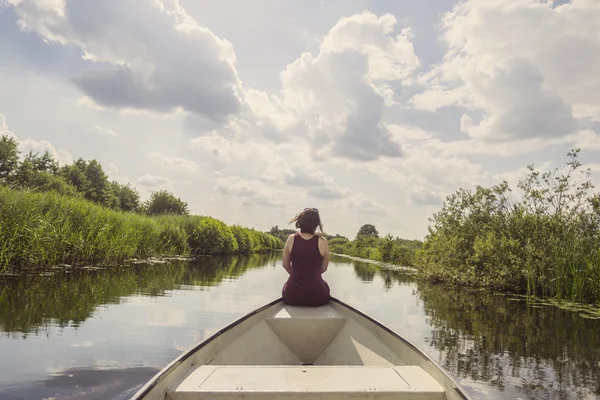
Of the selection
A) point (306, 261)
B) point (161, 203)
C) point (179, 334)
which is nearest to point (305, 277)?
point (306, 261)

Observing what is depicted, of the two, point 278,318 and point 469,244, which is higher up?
point 469,244

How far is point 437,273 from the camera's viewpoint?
18.8 metres

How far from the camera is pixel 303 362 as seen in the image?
5234 millimetres

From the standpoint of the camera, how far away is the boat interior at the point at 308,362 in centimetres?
283

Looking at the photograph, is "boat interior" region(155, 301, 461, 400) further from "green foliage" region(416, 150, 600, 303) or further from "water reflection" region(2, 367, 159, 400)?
"green foliage" region(416, 150, 600, 303)

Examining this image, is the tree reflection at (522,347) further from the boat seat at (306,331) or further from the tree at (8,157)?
the tree at (8,157)

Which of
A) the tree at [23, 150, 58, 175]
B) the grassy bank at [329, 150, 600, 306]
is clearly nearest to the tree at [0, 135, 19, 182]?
the tree at [23, 150, 58, 175]

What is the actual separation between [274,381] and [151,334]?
162 inches

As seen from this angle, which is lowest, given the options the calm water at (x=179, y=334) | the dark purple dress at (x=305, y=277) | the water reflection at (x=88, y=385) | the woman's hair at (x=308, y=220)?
the water reflection at (x=88, y=385)

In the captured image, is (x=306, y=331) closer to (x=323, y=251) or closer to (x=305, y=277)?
(x=305, y=277)

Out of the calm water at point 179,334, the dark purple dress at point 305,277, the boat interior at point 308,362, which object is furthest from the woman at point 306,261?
the calm water at point 179,334

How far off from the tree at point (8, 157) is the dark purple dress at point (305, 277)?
135 ft

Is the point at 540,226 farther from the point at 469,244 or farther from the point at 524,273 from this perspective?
the point at 469,244

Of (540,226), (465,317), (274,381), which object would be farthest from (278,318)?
(540,226)
